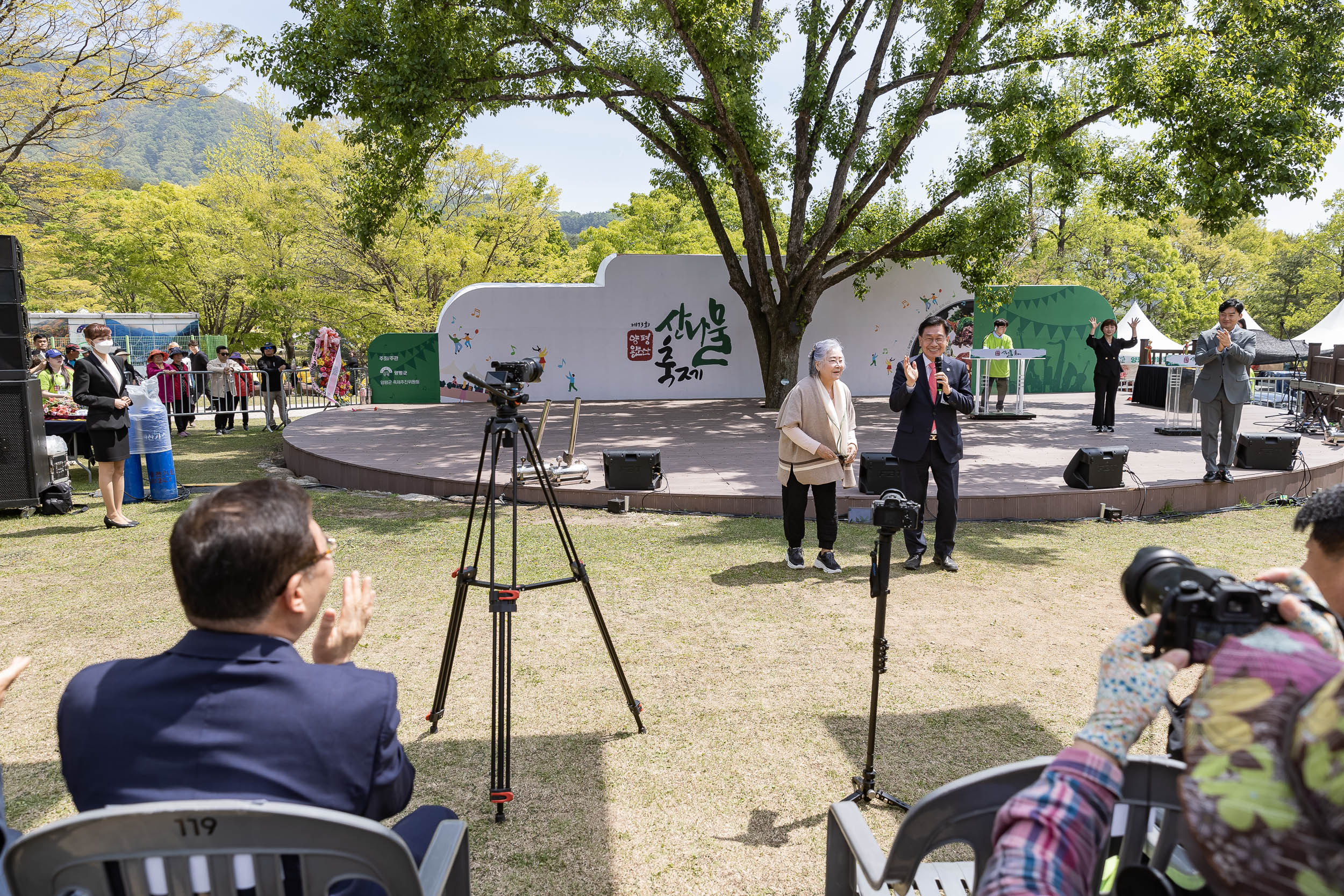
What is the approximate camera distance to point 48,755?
345 centimetres

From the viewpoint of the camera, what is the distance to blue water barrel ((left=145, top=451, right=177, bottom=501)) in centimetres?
855

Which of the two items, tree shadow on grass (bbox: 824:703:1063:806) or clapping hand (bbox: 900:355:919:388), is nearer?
tree shadow on grass (bbox: 824:703:1063:806)

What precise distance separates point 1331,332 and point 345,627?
28036 mm

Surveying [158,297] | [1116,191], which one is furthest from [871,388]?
[158,297]

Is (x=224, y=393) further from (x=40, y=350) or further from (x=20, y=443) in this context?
(x=20, y=443)

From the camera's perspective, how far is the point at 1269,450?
30.3ft

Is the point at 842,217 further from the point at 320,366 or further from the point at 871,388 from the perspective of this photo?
the point at 320,366

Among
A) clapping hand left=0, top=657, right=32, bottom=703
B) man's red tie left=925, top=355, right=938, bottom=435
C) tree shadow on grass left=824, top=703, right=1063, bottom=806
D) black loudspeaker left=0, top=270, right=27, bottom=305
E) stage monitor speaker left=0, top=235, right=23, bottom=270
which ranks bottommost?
tree shadow on grass left=824, top=703, right=1063, bottom=806

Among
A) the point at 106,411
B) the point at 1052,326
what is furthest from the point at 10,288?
the point at 1052,326

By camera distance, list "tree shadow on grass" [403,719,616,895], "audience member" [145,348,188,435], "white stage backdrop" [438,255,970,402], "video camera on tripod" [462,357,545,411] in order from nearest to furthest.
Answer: "tree shadow on grass" [403,719,616,895]
"video camera on tripod" [462,357,545,411]
"audience member" [145,348,188,435]
"white stage backdrop" [438,255,970,402]

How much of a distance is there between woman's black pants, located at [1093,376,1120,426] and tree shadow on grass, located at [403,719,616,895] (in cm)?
1200

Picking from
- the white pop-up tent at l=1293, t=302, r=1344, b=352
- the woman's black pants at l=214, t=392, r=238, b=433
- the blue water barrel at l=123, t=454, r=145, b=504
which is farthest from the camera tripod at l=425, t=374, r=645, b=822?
the white pop-up tent at l=1293, t=302, r=1344, b=352

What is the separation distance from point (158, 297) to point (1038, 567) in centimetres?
3176

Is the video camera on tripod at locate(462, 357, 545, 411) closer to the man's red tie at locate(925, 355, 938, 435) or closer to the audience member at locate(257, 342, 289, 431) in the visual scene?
the man's red tie at locate(925, 355, 938, 435)
